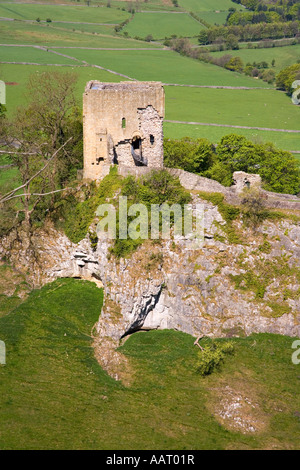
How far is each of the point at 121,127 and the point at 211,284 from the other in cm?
1087

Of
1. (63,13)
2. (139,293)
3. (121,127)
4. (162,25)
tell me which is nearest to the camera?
(139,293)

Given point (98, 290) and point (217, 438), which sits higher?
point (98, 290)

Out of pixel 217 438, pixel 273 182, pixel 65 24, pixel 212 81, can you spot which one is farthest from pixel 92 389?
pixel 65 24

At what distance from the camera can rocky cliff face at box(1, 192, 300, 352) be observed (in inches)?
1172

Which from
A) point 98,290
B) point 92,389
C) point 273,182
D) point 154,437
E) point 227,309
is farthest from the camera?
point 273,182

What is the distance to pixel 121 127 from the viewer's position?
32875 millimetres

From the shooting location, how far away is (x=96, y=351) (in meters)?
28.8

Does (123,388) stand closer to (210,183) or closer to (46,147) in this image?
(210,183)

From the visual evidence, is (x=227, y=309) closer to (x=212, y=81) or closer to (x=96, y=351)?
(x=96, y=351)

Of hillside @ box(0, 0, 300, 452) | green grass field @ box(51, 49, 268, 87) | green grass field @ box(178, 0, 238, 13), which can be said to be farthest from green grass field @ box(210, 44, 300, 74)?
hillside @ box(0, 0, 300, 452)

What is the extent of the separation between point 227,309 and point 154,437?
9.06 meters

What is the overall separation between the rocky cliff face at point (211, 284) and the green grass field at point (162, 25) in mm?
102142

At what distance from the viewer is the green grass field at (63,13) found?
120m

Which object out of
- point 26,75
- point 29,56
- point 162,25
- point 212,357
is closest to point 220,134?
point 26,75
